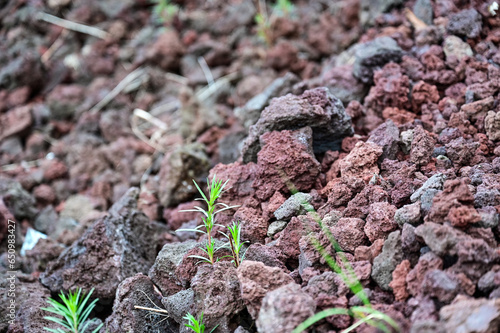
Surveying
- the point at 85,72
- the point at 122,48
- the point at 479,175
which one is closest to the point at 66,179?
the point at 85,72

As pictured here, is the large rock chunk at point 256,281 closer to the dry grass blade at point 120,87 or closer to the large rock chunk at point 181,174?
the large rock chunk at point 181,174

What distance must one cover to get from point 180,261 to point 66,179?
77.8 inches

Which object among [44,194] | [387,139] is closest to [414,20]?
[387,139]

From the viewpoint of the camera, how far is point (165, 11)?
4332 millimetres

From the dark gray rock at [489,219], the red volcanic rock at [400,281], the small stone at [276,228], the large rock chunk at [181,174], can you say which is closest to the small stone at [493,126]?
the dark gray rock at [489,219]

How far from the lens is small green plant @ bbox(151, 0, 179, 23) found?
4.19 meters

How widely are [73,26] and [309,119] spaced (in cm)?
350

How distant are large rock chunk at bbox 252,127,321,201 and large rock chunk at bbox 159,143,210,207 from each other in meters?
0.64

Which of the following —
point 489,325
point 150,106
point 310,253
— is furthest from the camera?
point 150,106

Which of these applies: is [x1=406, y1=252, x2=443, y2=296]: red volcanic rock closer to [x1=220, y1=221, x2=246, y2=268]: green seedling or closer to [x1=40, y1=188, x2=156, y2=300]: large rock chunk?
[x1=220, y1=221, x2=246, y2=268]: green seedling

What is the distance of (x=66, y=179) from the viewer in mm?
3486

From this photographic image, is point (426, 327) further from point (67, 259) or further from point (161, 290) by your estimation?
point (67, 259)

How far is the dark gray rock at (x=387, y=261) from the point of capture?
5.10 ft

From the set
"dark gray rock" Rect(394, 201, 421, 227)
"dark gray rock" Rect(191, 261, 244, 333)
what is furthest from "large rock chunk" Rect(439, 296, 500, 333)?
Answer: "dark gray rock" Rect(191, 261, 244, 333)
